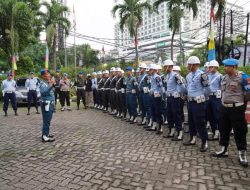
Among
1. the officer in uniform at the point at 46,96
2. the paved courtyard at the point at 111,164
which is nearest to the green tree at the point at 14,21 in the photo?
the officer in uniform at the point at 46,96

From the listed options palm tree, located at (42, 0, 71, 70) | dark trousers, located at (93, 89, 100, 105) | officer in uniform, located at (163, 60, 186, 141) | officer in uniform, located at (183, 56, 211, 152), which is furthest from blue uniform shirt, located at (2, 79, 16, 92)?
palm tree, located at (42, 0, 71, 70)

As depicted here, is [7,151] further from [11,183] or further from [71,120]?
[71,120]

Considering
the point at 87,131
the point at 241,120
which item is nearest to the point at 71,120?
the point at 87,131

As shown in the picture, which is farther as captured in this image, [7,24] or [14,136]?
[7,24]

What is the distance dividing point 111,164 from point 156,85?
319 centimetres

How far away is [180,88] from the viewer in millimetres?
6777

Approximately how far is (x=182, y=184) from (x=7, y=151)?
4146mm

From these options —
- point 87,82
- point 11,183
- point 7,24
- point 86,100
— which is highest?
point 7,24

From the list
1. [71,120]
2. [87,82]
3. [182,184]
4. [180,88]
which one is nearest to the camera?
[182,184]

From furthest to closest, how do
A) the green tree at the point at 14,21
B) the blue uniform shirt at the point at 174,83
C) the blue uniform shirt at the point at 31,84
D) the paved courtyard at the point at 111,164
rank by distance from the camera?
the green tree at the point at 14,21, the blue uniform shirt at the point at 31,84, the blue uniform shirt at the point at 174,83, the paved courtyard at the point at 111,164

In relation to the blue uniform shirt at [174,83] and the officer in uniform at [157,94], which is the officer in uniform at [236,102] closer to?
the blue uniform shirt at [174,83]

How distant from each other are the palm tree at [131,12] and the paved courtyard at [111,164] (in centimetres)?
1643

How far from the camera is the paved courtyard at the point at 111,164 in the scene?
4262mm

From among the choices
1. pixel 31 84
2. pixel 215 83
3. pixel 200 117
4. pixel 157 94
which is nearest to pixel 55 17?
pixel 31 84
